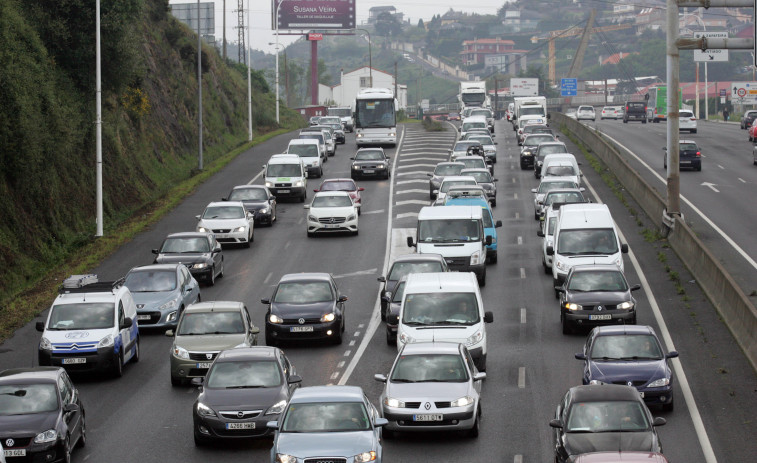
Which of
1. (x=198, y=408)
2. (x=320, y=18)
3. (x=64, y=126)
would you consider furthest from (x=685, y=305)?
(x=320, y=18)

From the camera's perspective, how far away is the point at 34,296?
31.9 m

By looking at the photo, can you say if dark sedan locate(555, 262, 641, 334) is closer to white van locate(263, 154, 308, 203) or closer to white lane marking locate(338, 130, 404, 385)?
white lane marking locate(338, 130, 404, 385)

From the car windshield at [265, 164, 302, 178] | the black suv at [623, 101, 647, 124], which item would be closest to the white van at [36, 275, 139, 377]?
the car windshield at [265, 164, 302, 178]

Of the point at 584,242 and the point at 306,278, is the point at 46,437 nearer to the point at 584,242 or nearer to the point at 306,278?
the point at 306,278

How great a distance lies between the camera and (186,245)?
113 feet

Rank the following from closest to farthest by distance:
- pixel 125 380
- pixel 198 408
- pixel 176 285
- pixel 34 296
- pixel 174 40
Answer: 1. pixel 198 408
2. pixel 125 380
3. pixel 176 285
4. pixel 34 296
5. pixel 174 40

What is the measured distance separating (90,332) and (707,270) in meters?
16.0

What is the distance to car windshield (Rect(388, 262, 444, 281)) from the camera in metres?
28.8

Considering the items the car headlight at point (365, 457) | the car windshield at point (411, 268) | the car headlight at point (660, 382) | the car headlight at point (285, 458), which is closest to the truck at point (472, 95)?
the car windshield at point (411, 268)

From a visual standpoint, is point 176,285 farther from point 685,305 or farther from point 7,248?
point 685,305

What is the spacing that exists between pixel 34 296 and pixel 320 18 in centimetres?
10793

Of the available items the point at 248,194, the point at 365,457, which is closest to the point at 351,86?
the point at 248,194

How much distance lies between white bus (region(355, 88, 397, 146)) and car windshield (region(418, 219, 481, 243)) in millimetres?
36335

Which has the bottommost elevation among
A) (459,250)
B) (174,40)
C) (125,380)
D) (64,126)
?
(125,380)
